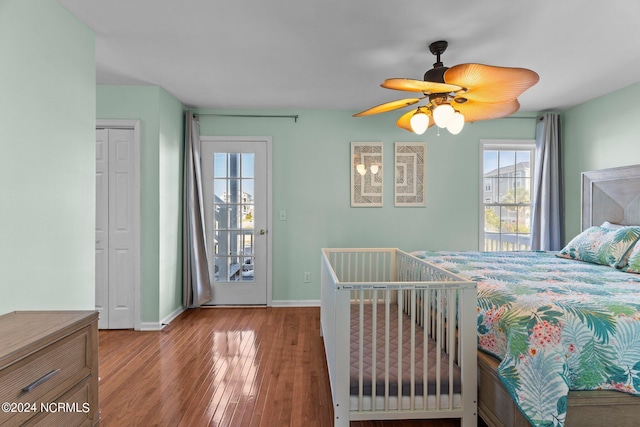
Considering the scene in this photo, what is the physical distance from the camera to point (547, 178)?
3893 mm

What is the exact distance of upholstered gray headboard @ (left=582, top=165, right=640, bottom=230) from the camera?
118 inches

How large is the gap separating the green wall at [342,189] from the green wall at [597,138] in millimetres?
457

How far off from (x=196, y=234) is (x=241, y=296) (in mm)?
936

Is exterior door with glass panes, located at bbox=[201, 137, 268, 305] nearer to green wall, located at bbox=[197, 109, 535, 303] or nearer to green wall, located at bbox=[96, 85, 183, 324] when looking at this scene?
green wall, located at bbox=[197, 109, 535, 303]

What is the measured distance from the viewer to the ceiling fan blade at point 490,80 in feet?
5.69

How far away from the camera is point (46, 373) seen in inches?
48.9

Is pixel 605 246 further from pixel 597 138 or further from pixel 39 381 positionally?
pixel 39 381

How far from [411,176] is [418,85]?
2.21m

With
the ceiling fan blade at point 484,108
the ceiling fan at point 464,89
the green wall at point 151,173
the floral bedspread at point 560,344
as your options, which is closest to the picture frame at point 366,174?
the ceiling fan at point 464,89

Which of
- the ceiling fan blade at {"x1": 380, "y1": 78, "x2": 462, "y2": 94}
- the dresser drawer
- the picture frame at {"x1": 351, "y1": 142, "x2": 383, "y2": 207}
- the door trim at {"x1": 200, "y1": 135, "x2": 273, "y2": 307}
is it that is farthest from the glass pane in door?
the dresser drawer

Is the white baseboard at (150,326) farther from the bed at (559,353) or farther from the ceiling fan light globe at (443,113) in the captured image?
the ceiling fan light globe at (443,113)

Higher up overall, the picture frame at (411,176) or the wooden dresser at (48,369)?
Result: the picture frame at (411,176)

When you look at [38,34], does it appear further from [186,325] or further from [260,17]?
[186,325]

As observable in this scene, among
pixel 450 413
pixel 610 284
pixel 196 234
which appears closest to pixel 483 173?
pixel 610 284
